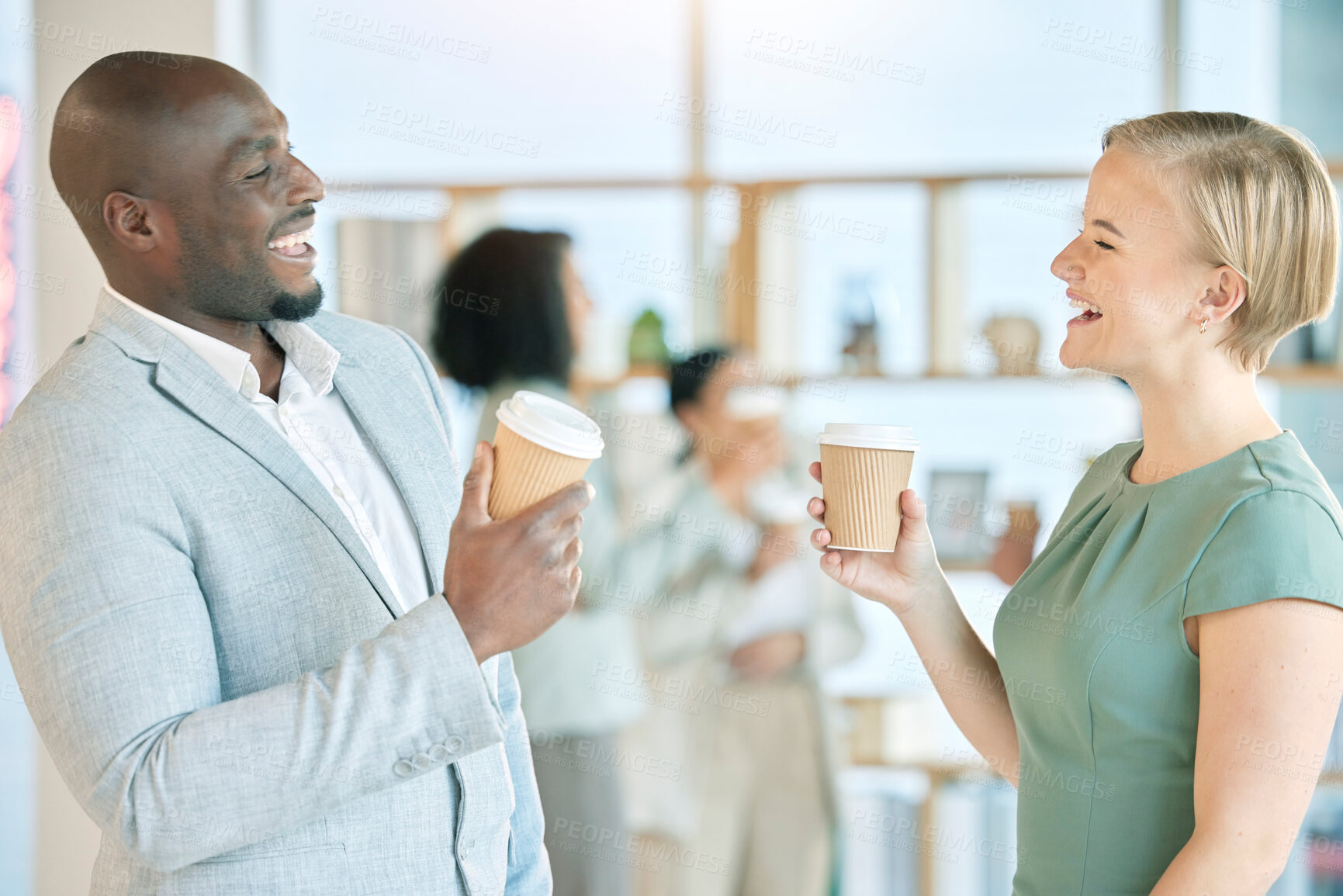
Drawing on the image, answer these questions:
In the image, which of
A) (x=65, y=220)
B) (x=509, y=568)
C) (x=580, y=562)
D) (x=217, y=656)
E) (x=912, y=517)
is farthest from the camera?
(x=580, y=562)

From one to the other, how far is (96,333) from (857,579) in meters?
0.98

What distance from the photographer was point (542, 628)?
104 cm

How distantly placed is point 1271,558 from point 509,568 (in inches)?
30.0

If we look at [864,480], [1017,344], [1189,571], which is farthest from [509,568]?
[1017,344]

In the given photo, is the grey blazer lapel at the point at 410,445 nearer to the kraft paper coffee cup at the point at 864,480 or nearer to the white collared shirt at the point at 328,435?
the white collared shirt at the point at 328,435

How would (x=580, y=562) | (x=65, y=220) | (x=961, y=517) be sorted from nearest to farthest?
1. (x=65, y=220)
2. (x=580, y=562)
3. (x=961, y=517)

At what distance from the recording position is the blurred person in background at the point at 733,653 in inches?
117

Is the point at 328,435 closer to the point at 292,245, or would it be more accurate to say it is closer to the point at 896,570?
the point at 292,245

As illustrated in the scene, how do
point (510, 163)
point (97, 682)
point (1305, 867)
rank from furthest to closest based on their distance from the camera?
point (510, 163) < point (1305, 867) < point (97, 682)

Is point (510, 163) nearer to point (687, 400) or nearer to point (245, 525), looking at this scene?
point (687, 400)

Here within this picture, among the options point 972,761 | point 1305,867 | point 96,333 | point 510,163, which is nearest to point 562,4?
point 510,163

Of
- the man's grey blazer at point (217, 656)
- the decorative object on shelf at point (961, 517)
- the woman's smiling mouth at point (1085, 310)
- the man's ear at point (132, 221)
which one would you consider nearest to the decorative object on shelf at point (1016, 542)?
the decorative object on shelf at point (961, 517)

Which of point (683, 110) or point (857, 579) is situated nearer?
point (857, 579)

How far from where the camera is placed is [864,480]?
1295mm
